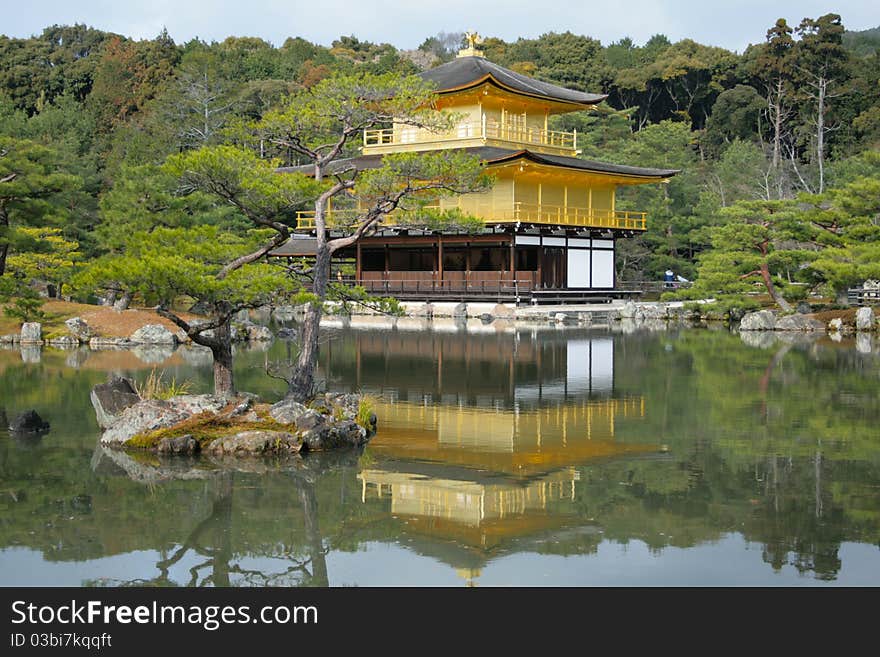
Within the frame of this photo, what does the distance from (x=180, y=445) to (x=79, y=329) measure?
15.5 m

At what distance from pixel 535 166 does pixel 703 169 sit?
830 inches

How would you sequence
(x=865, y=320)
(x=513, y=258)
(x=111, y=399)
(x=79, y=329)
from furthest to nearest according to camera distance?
(x=513, y=258) → (x=865, y=320) → (x=79, y=329) → (x=111, y=399)

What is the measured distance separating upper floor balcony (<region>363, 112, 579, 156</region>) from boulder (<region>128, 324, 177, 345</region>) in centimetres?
1522

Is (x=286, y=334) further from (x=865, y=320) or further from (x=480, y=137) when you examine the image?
(x=865, y=320)

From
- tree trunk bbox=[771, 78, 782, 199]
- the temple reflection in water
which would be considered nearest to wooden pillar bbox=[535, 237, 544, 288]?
tree trunk bbox=[771, 78, 782, 199]

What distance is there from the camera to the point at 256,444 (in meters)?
11.1

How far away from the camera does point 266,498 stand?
30.4 ft

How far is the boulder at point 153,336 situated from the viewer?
24594 millimetres

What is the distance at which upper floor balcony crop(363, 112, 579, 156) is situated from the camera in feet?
125

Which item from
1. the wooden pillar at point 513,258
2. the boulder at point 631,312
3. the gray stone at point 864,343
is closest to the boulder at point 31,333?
the wooden pillar at point 513,258

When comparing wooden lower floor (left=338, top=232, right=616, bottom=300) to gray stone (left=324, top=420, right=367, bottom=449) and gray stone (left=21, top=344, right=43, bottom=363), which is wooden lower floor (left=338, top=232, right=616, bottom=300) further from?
gray stone (left=324, top=420, right=367, bottom=449)

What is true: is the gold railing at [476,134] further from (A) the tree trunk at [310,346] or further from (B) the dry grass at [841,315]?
(A) the tree trunk at [310,346]

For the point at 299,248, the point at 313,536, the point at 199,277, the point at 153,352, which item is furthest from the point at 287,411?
the point at 299,248
